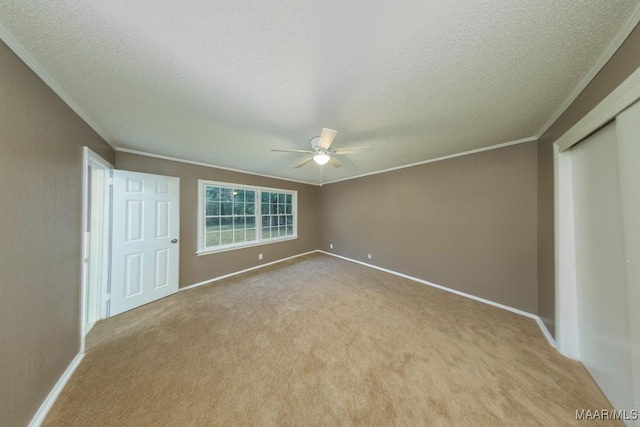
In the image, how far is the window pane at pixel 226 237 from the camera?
3.66 metres

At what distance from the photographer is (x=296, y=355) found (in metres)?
1.71

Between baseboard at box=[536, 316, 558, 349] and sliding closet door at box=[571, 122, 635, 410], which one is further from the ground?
sliding closet door at box=[571, 122, 635, 410]

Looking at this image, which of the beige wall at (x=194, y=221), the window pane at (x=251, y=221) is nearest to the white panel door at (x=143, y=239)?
the beige wall at (x=194, y=221)

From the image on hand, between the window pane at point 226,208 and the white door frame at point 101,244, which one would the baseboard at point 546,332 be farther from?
the white door frame at point 101,244

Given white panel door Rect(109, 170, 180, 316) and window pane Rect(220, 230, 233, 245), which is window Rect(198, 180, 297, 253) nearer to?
window pane Rect(220, 230, 233, 245)

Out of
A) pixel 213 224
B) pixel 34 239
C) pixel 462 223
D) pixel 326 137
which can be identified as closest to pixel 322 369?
pixel 326 137

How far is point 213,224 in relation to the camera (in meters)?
3.55

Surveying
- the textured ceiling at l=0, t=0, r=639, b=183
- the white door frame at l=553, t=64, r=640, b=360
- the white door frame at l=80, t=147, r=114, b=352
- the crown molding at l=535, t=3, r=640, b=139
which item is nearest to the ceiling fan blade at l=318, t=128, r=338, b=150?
the textured ceiling at l=0, t=0, r=639, b=183

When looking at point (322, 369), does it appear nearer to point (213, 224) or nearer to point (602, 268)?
point (602, 268)

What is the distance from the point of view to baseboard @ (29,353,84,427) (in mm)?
1152

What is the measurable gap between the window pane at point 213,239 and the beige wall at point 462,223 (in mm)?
3074

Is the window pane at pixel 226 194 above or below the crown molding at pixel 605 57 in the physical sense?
below

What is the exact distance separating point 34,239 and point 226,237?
2.57 metres

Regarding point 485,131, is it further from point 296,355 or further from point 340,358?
point 296,355
